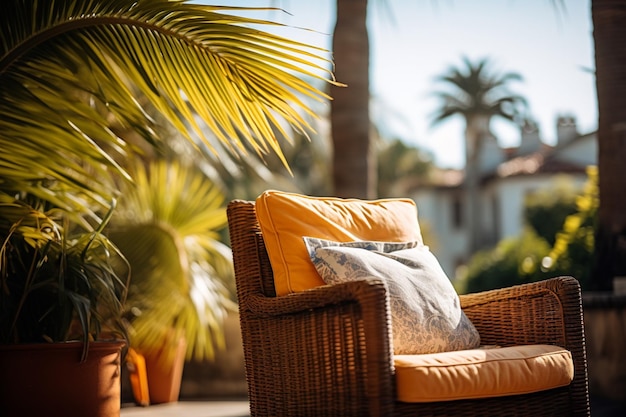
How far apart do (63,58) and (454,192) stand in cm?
2926

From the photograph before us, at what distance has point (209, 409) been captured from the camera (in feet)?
15.9

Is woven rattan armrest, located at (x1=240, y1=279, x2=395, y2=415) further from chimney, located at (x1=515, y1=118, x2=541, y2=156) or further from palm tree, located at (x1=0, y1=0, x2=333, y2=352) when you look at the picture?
chimney, located at (x1=515, y1=118, x2=541, y2=156)

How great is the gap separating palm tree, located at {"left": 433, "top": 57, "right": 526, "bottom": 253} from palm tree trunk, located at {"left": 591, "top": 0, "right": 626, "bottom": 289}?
2364 cm

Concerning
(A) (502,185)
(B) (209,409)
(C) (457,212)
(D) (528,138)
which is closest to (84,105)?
(B) (209,409)

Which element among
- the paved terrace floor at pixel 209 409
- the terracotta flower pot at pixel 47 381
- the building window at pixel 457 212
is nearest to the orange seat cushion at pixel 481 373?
the terracotta flower pot at pixel 47 381

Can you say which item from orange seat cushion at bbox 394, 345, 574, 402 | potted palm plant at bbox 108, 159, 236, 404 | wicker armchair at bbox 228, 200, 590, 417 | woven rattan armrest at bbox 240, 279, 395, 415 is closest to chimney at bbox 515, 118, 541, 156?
potted palm plant at bbox 108, 159, 236, 404

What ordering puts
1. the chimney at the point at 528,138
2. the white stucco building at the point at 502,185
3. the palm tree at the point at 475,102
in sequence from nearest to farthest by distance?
the white stucco building at the point at 502,185, the palm tree at the point at 475,102, the chimney at the point at 528,138

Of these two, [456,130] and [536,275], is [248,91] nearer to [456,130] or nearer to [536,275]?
[536,275]

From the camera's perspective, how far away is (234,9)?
2.70 m

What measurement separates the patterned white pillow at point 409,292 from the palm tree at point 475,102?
26210 mm

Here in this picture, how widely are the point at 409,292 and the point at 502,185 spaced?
25446mm

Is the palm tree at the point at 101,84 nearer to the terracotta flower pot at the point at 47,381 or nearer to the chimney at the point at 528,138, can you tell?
the terracotta flower pot at the point at 47,381

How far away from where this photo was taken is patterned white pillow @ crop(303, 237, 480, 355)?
2562 mm

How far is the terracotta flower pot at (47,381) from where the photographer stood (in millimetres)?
2693
